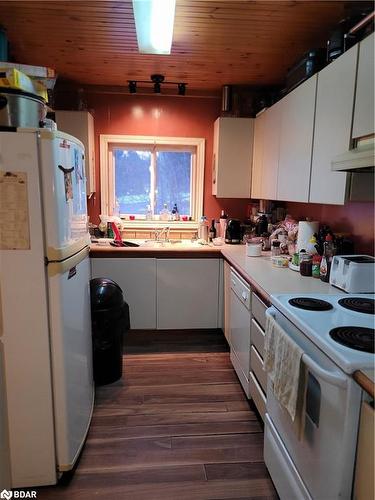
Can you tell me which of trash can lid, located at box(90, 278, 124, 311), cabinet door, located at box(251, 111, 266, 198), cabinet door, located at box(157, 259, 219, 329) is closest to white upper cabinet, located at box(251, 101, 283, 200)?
cabinet door, located at box(251, 111, 266, 198)

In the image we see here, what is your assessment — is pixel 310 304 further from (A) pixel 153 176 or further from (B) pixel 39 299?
(A) pixel 153 176

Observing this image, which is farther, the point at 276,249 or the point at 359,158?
the point at 276,249

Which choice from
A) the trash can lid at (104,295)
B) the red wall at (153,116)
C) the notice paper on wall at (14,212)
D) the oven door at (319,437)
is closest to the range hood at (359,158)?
the oven door at (319,437)

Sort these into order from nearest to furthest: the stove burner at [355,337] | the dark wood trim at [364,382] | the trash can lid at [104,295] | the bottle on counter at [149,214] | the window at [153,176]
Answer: the dark wood trim at [364,382] → the stove burner at [355,337] → the trash can lid at [104,295] → the window at [153,176] → the bottle on counter at [149,214]

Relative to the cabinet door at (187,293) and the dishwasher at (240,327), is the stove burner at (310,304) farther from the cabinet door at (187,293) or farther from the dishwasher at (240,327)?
the cabinet door at (187,293)

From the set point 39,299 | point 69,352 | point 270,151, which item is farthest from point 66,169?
point 270,151

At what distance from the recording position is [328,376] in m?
1.08

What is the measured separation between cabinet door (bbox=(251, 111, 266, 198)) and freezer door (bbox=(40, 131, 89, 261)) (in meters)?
1.86

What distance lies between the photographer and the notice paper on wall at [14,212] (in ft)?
4.67

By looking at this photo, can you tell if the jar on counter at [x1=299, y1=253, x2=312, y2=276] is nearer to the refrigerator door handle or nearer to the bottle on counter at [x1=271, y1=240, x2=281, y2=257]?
the bottle on counter at [x1=271, y1=240, x2=281, y2=257]

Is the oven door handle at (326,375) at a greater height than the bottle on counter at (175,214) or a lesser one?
lesser

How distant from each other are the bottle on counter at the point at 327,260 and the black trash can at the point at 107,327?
1.38 meters

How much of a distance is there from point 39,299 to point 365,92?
5.67 feet

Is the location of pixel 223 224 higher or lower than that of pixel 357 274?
higher
